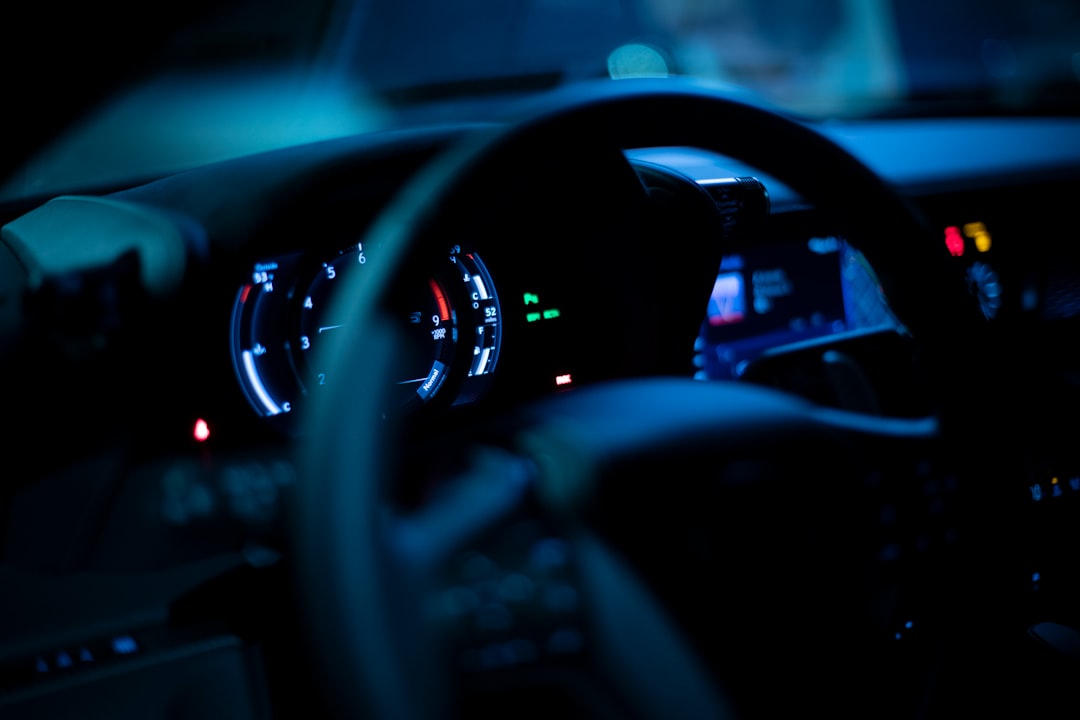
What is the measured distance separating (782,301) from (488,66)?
981 mm

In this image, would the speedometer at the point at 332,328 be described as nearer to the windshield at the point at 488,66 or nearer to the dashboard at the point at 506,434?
the dashboard at the point at 506,434

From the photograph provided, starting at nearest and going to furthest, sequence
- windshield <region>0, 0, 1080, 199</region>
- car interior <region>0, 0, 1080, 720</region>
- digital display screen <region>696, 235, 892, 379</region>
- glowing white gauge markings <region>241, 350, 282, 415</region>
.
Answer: car interior <region>0, 0, 1080, 720</region> → glowing white gauge markings <region>241, 350, 282, 415</region> → windshield <region>0, 0, 1080, 199</region> → digital display screen <region>696, 235, 892, 379</region>

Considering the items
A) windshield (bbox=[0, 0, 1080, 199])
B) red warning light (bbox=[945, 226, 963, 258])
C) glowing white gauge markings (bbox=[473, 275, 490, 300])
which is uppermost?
windshield (bbox=[0, 0, 1080, 199])

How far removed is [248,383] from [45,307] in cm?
34

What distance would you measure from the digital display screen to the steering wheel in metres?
0.94

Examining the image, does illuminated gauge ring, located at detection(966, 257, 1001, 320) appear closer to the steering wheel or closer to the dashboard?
the dashboard

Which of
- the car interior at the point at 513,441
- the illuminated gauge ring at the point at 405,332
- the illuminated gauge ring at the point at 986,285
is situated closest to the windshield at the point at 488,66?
the car interior at the point at 513,441

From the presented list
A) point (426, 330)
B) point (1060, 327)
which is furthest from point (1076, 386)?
point (426, 330)

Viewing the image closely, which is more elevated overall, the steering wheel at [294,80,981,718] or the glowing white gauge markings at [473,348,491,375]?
the glowing white gauge markings at [473,348,491,375]

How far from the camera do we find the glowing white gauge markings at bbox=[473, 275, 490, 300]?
1.88m

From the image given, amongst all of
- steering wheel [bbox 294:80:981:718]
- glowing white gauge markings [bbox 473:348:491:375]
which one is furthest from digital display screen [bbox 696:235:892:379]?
steering wheel [bbox 294:80:981:718]

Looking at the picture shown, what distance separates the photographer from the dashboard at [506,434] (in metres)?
1.13

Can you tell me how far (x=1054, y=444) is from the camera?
2238 millimetres

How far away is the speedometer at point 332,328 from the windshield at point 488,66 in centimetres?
44
